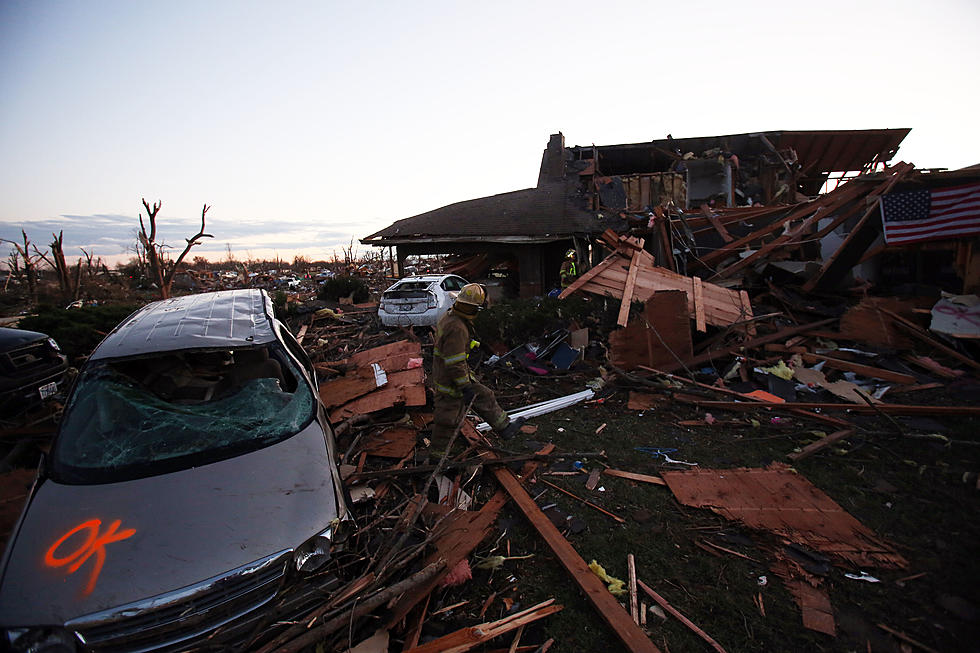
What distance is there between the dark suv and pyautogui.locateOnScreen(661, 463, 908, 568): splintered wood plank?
8.29 m

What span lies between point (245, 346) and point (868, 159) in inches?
1094

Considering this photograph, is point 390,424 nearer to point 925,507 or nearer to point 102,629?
point 102,629

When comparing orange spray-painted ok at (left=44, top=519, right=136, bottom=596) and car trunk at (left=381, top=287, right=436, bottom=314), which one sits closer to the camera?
orange spray-painted ok at (left=44, top=519, right=136, bottom=596)

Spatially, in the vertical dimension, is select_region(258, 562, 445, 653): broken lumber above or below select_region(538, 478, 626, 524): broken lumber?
above

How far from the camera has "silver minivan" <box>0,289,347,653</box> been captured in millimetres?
2104

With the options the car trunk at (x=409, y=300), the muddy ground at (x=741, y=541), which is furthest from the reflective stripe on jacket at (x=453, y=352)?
the car trunk at (x=409, y=300)

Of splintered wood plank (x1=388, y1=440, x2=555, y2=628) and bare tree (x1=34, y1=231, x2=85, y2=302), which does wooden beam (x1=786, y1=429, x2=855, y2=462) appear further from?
bare tree (x1=34, y1=231, x2=85, y2=302)

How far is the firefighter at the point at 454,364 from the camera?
4.55m

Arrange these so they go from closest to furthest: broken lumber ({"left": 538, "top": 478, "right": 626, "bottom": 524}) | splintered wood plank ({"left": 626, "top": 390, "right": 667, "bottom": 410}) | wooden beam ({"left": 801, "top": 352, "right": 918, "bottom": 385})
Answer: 1. broken lumber ({"left": 538, "top": 478, "right": 626, "bottom": 524})
2. wooden beam ({"left": 801, "top": 352, "right": 918, "bottom": 385})
3. splintered wood plank ({"left": 626, "top": 390, "right": 667, "bottom": 410})

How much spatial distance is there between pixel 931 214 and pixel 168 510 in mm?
11164

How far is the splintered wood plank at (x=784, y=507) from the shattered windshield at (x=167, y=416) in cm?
360

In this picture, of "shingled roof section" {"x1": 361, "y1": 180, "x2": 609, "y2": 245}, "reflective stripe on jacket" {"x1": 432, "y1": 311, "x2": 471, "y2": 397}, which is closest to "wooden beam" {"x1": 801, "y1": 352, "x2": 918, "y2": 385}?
"reflective stripe on jacket" {"x1": 432, "y1": 311, "x2": 471, "y2": 397}

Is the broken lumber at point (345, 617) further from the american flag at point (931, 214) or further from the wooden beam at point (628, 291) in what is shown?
Answer: the american flag at point (931, 214)

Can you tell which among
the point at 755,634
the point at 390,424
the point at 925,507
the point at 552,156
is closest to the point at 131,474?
the point at 390,424
